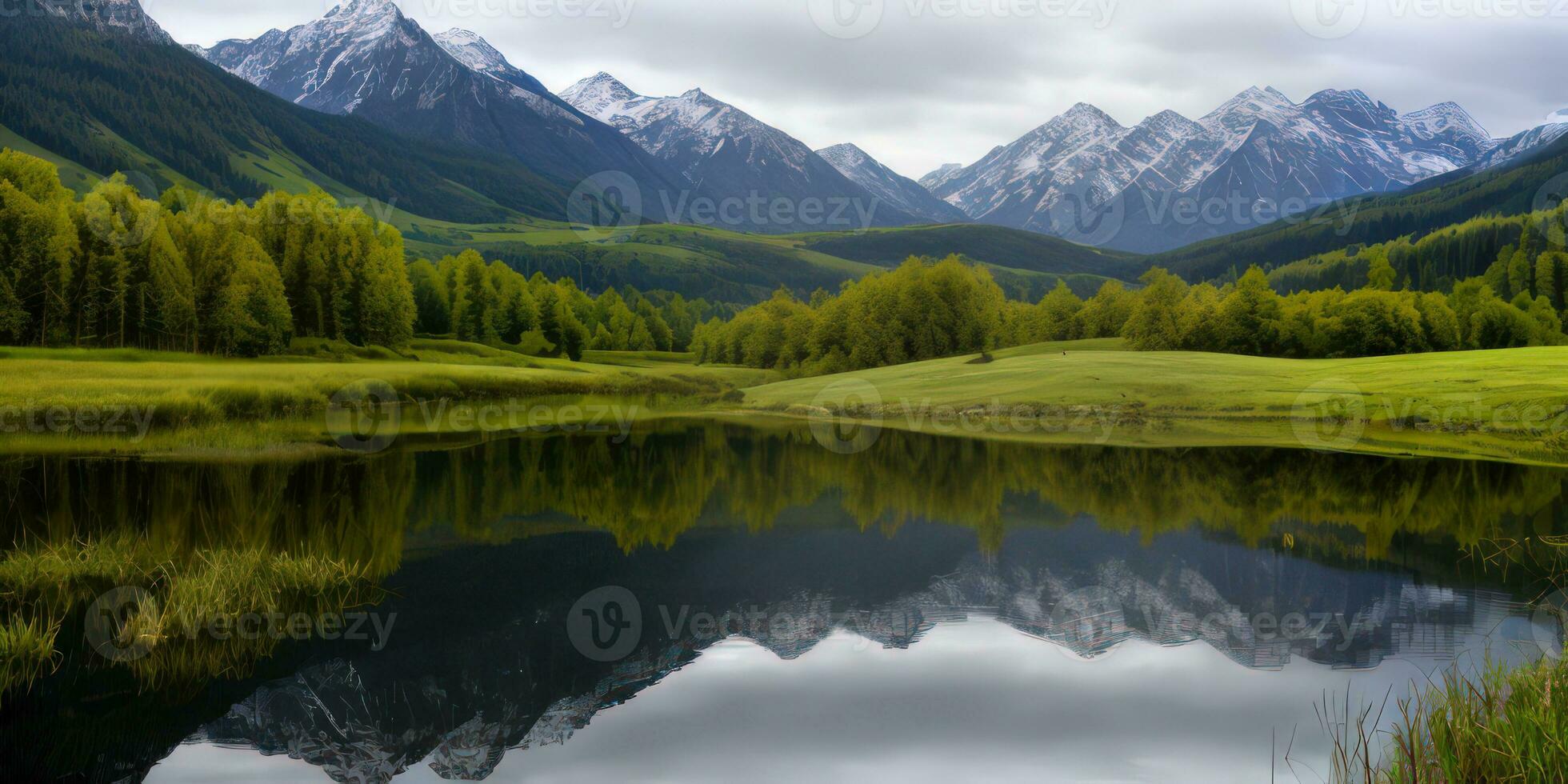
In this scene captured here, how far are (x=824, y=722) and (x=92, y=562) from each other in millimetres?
13692

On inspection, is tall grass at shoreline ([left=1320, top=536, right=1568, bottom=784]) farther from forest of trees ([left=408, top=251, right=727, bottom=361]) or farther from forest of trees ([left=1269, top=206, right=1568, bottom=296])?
forest of trees ([left=1269, top=206, right=1568, bottom=296])

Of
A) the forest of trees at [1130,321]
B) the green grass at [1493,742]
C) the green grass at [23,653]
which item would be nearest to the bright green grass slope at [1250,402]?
the forest of trees at [1130,321]

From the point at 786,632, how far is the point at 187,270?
64.6 m

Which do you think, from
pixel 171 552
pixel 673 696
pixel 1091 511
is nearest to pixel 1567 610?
pixel 1091 511

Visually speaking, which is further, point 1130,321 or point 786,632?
point 1130,321

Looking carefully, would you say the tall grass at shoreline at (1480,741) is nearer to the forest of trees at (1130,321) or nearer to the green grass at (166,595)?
the green grass at (166,595)

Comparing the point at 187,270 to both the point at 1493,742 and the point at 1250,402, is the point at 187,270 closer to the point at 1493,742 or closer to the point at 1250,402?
the point at 1250,402

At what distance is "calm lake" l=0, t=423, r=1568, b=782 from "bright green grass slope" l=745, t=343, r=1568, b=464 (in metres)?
10.6

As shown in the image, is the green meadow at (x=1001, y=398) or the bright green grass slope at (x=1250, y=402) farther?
the bright green grass slope at (x=1250, y=402)

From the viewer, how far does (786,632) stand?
14.3 meters

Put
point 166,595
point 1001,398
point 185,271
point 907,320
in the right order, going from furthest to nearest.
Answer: point 907,320 < point 185,271 < point 1001,398 < point 166,595

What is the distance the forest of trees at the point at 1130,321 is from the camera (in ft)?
264

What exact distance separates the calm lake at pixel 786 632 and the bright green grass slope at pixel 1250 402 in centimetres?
1064

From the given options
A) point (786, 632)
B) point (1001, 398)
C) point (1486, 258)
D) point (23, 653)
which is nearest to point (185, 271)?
point (1001, 398)
